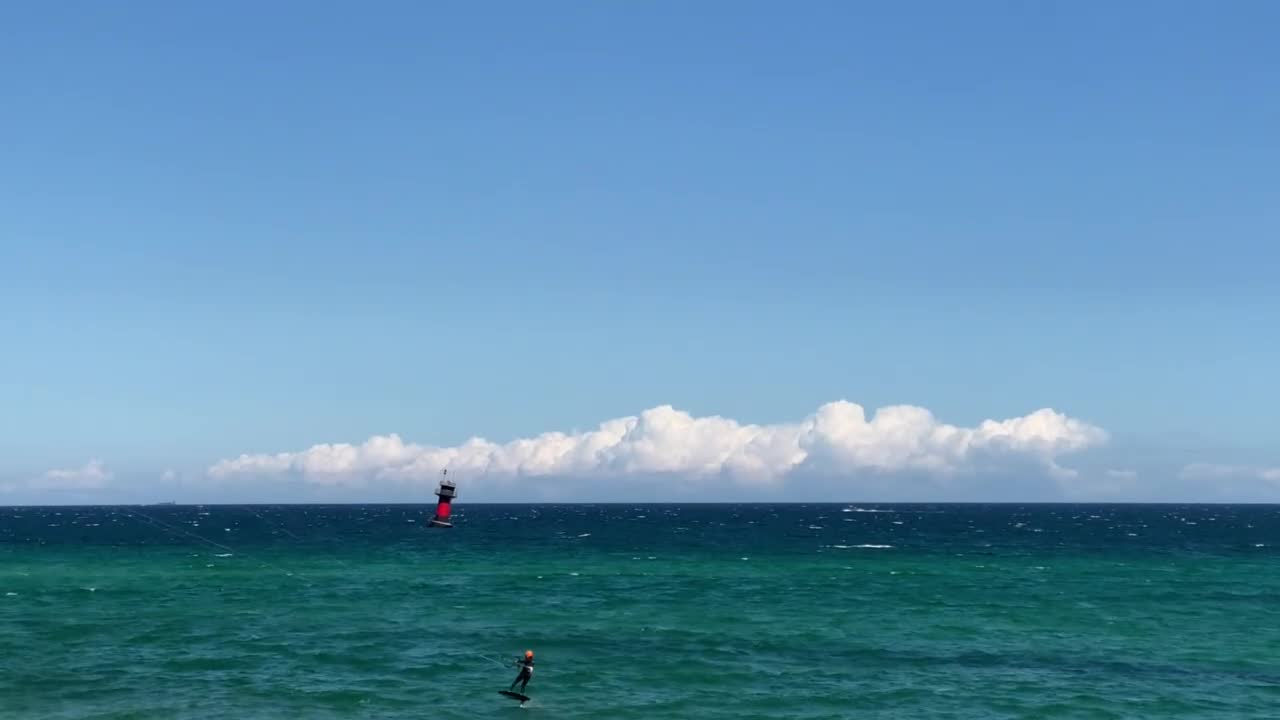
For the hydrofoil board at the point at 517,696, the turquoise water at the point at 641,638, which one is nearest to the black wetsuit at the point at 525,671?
the hydrofoil board at the point at 517,696

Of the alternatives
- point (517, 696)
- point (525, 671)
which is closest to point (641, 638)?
point (517, 696)

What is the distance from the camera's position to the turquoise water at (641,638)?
5184cm

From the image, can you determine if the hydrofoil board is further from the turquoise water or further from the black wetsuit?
the turquoise water

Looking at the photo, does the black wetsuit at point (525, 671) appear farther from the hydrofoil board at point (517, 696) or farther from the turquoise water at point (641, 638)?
the turquoise water at point (641, 638)

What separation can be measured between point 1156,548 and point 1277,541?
131ft

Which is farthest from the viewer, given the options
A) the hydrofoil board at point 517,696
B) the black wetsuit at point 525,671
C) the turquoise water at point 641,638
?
the turquoise water at point 641,638

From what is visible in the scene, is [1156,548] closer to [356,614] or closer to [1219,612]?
[1219,612]

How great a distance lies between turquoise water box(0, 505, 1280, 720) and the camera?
170 ft

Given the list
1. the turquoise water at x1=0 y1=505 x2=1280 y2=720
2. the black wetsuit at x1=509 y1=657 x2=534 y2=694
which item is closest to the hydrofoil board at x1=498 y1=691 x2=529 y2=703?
the black wetsuit at x1=509 y1=657 x2=534 y2=694

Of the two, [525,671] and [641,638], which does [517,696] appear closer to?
[525,671]

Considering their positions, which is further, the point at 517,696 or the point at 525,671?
the point at 517,696

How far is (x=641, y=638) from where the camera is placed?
225 ft

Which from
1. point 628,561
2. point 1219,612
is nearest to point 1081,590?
point 1219,612

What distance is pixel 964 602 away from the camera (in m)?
87.9
